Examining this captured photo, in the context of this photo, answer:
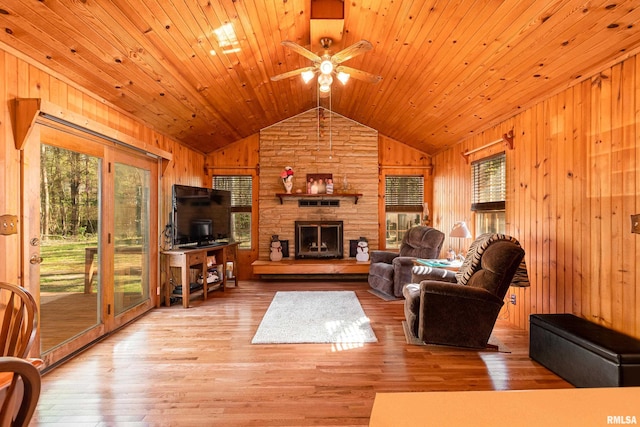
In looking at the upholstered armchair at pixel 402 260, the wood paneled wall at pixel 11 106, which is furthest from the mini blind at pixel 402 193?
the wood paneled wall at pixel 11 106

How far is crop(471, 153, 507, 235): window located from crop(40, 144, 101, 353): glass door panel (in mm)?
4582

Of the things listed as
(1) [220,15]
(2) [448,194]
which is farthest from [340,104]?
(1) [220,15]

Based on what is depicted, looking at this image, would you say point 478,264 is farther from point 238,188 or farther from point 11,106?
point 238,188

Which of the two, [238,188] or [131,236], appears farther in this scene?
[238,188]

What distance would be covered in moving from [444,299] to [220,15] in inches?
124

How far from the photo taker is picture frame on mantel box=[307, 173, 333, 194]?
6.21 metres

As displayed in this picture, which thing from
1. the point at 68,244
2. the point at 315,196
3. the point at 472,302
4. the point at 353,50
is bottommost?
the point at 472,302

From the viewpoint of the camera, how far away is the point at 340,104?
5797 millimetres

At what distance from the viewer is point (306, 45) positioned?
3.62 metres

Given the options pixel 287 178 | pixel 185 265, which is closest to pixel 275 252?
pixel 287 178

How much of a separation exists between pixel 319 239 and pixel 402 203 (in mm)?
1832

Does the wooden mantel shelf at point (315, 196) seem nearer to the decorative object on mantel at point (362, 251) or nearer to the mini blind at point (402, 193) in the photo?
the mini blind at point (402, 193)

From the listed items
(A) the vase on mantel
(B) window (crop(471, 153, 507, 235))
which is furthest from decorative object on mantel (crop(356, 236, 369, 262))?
(B) window (crop(471, 153, 507, 235))

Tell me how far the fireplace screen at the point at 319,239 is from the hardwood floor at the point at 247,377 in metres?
2.75
